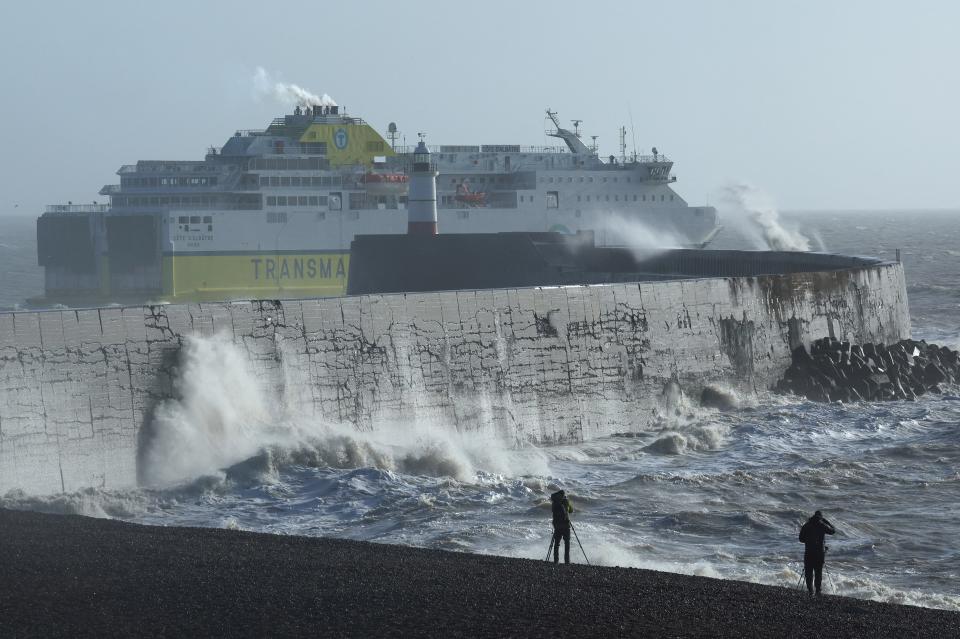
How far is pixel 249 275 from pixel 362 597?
52.6m

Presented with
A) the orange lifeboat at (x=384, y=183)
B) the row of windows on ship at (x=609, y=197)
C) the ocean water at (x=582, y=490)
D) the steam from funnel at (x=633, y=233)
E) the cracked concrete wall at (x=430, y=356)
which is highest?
the orange lifeboat at (x=384, y=183)

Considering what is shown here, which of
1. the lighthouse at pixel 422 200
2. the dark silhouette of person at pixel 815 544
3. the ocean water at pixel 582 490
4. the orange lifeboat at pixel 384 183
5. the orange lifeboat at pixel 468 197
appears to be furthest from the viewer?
the orange lifeboat at pixel 468 197

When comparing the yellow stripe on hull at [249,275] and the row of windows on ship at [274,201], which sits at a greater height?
the row of windows on ship at [274,201]

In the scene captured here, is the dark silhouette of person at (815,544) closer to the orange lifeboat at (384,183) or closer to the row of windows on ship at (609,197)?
the orange lifeboat at (384,183)

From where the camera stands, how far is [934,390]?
104ft

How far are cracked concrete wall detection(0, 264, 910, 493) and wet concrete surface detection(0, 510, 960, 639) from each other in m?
4.27

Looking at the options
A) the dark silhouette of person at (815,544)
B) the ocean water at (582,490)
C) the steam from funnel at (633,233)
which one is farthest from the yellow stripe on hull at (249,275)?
the dark silhouette of person at (815,544)

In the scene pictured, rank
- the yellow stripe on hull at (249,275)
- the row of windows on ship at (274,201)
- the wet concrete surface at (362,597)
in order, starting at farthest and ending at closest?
the row of windows on ship at (274,201)
the yellow stripe on hull at (249,275)
the wet concrete surface at (362,597)

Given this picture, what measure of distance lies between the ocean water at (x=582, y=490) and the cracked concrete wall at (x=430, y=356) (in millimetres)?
441

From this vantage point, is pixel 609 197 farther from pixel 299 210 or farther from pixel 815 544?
pixel 815 544

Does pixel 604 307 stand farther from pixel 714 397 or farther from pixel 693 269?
pixel 693 269

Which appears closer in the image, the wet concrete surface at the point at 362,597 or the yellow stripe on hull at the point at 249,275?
the wet concrete surface at the point at 362,597

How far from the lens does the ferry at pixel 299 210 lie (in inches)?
2499

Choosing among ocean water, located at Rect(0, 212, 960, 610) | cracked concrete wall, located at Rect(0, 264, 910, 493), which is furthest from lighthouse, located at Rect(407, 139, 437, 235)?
ocean water, located at Rect(0, 212, 960, 610)
